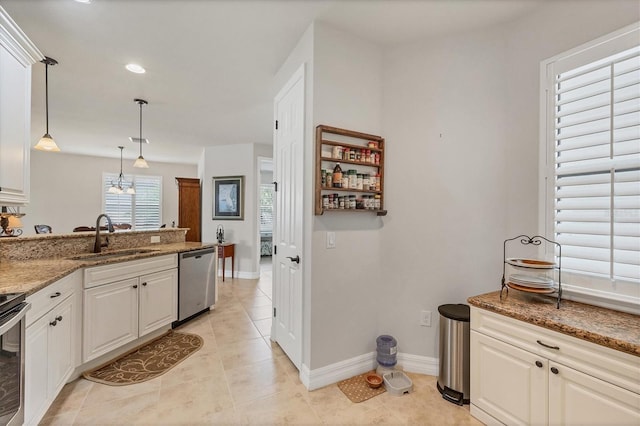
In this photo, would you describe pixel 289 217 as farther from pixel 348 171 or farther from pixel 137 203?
pixel 137 203

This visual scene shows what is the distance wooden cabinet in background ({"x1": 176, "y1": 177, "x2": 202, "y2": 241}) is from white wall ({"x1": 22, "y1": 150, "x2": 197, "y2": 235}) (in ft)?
8.77

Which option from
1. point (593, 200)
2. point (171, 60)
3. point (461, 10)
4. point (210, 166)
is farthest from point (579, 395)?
point (210, 166)

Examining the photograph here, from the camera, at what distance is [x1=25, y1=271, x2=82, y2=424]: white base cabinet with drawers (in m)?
1.51

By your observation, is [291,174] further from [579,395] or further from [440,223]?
[579,395]

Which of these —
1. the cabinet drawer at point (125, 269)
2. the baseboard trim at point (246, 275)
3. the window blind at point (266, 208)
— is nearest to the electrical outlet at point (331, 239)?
the cabinet drawer at point (125, 269)

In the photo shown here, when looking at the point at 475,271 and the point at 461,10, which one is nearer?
the point at 461,10

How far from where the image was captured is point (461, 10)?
196cm

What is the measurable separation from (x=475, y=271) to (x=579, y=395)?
94 cm

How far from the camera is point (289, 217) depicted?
2443 mm

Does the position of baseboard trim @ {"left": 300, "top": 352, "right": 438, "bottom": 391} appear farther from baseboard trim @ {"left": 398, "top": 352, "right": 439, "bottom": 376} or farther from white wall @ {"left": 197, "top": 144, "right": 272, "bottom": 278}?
white wall @ {"left": 197, "top": 144, "right": 272, "bottom": 278}

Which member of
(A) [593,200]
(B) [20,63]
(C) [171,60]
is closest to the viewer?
(A) [593,200]

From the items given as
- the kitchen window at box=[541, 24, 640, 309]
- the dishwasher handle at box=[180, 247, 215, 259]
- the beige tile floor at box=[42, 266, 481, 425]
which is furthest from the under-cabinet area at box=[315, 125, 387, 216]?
the dishwasher handle at box=[180, 247, 215, 259]

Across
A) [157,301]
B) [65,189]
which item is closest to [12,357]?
[157,301]

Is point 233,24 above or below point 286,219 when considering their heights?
above
